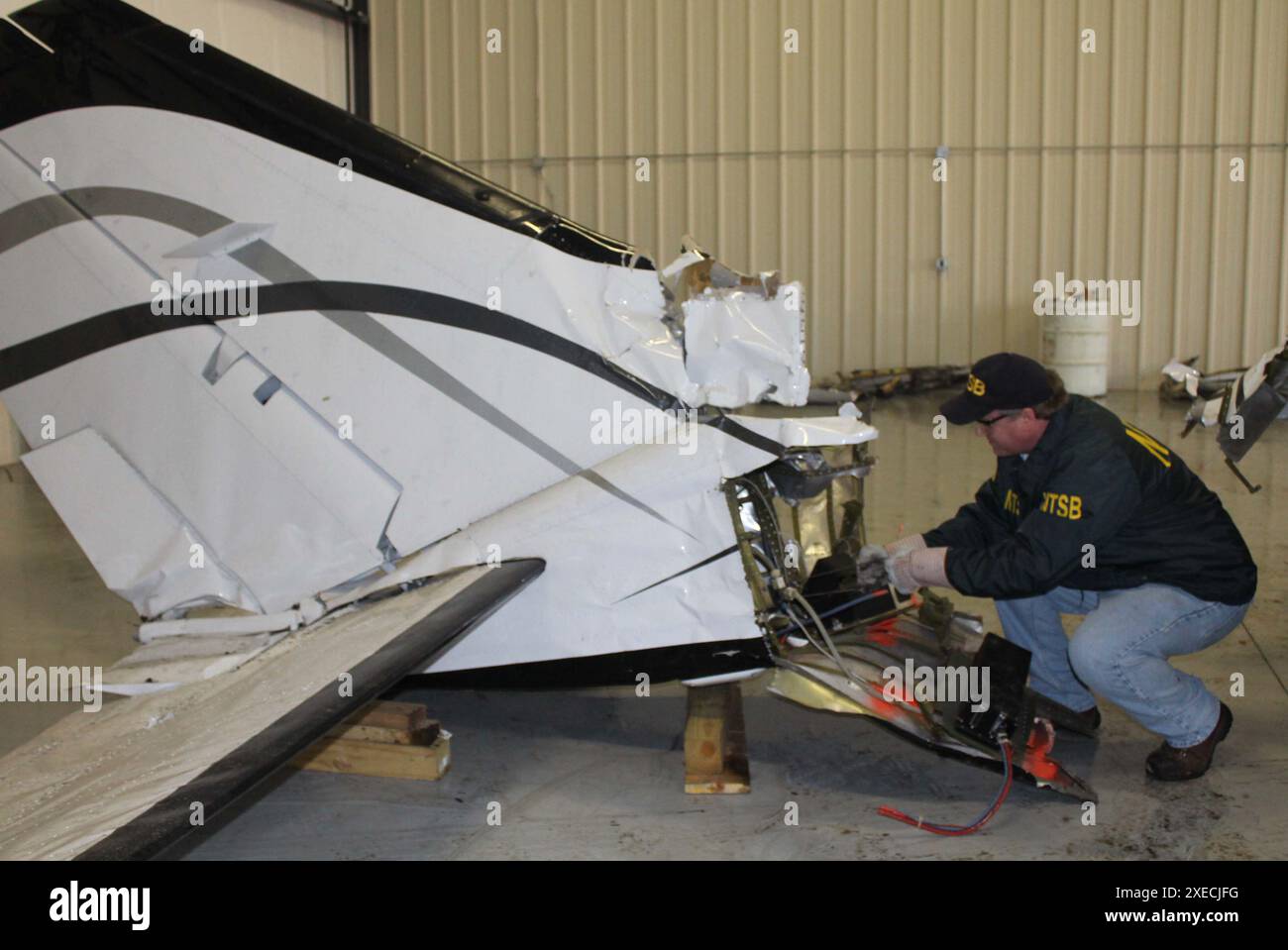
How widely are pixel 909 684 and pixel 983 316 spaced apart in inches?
470

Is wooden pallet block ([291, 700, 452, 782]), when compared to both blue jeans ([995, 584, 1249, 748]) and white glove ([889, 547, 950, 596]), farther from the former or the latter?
blue jeans ([995, 584, 1249, 748])

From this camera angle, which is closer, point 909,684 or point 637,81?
point 909,684

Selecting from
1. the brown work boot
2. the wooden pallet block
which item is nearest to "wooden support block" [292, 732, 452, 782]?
the wooden pallet block

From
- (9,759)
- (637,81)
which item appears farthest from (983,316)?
(9,759)

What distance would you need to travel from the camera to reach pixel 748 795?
3.79m

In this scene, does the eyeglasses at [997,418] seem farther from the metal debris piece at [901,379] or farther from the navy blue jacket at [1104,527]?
the metal debris piece at [901,379]

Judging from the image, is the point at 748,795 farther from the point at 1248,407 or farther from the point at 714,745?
the point at 1248,407

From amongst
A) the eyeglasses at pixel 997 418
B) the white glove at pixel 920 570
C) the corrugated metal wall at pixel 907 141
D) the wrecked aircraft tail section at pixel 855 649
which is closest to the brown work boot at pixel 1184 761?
the wrecked aircraft tail section at pixel 855 649

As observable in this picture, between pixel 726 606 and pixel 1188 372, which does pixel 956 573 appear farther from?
pixel 1188 372

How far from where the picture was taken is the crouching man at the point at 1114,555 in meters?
3.68

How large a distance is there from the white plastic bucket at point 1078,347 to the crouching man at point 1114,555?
10.5 meters

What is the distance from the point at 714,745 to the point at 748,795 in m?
0.19

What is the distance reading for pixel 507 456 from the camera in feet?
12.0

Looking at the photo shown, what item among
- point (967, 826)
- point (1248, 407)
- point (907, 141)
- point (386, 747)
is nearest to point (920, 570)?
point (967, 826)
